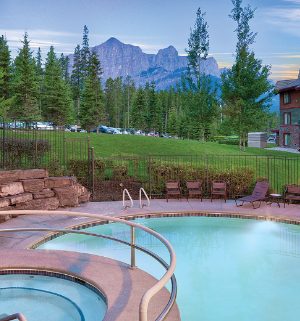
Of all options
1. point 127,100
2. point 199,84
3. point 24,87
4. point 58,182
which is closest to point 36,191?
point 58,182

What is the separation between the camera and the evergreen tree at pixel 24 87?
47.4 meters

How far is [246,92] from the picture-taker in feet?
93.8

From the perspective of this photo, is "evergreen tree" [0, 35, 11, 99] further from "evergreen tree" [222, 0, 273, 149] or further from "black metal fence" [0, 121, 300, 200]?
"black metal fence" [0, 121, 300, 200]

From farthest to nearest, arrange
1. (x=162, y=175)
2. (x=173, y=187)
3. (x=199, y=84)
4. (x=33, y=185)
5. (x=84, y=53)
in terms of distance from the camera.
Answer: (x=84, y=53), (x=199, y=84), (x=162, y=175), (x=173, y=187), (x=33, y=185)

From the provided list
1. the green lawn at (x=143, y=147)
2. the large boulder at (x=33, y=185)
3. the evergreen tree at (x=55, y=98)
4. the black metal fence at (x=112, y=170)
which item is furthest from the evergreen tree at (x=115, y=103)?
the large boulder at (x=33, y=185)

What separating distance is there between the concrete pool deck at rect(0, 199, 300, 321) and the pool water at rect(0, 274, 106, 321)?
8.7 inches

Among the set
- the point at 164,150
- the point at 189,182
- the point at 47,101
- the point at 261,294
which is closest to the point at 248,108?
the point at 164,150

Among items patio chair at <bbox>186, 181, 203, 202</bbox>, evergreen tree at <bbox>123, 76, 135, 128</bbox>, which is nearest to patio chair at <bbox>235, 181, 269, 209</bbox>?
patio chair at <bbox>186, 181, 203, 202</bbox>

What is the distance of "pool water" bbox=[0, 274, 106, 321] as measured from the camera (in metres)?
6.91

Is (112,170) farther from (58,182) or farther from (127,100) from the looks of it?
(127,100)

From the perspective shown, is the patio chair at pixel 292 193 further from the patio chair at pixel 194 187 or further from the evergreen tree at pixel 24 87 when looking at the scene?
the evergreen tree at pixel 24 87

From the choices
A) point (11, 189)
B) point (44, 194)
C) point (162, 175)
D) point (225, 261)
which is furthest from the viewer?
point (162, 175)

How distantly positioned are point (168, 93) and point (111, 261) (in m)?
86.0

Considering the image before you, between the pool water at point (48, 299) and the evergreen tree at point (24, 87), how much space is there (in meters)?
40.8
